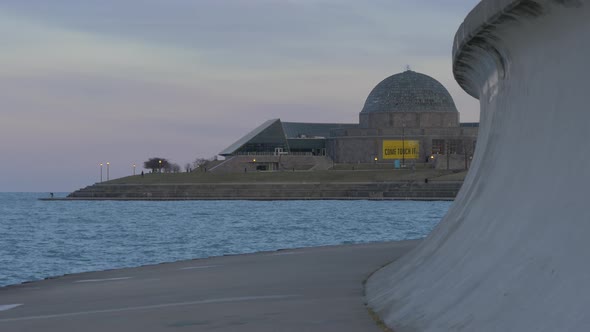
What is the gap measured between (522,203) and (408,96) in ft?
339

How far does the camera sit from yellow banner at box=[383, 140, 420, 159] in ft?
350

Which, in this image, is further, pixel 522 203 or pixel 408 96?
pixel 408 96

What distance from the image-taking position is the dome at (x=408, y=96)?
109 meters

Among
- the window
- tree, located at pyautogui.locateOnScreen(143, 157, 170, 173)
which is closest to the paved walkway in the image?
the window

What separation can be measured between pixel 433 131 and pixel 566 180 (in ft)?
333

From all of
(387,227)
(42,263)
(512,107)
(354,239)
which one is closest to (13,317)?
(512,107)

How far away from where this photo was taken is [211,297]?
1159cm

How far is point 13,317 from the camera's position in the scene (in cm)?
1106

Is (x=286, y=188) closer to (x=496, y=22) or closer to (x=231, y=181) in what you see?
(x=231, y=181)

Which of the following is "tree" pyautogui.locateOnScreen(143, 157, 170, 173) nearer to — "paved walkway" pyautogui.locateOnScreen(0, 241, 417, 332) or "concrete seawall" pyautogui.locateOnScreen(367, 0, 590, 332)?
"paved walkway" pyautogui.locateOnScreen(0, 241, 417, 332)

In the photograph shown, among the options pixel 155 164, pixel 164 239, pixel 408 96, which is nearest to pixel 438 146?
pixel 408 96

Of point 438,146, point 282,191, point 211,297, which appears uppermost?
point 438,146

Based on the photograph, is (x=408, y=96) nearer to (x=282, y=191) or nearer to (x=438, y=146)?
(x=438, y=146)

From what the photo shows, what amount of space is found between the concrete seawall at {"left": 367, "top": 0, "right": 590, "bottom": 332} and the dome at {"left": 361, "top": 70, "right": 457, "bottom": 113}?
99.5 m
